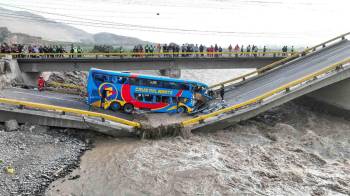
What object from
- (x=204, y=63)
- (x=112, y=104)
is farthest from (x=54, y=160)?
(x=204, y=63)

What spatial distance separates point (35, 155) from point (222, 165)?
9684mm

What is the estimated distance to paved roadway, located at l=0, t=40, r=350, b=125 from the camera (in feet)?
77.5

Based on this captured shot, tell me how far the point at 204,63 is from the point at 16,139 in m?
23.1

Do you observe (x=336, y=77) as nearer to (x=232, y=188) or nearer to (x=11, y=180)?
(x=232, y=188)

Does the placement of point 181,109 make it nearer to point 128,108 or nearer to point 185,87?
point 185,87

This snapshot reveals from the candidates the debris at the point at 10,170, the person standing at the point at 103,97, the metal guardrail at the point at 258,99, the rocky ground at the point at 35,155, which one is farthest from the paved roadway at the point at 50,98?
the debris at the point at 10,170

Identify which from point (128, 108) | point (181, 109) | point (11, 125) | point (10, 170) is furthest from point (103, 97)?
point (10, 170)

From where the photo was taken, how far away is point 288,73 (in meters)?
28.7

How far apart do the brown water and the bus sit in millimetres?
3560

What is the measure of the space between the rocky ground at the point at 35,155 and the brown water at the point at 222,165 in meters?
0.71

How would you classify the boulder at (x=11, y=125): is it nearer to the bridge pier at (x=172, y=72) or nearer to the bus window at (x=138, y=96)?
the bus window at (x=138, y=96)

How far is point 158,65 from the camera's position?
35.3 meters

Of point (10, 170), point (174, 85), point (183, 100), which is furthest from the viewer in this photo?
point (183, 100)

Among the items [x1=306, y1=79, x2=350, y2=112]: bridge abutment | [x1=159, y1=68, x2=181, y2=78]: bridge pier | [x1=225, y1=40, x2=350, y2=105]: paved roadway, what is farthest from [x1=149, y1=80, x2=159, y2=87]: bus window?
[x1=306, y1=79, x2=350, y2=112]: bridge abutment
